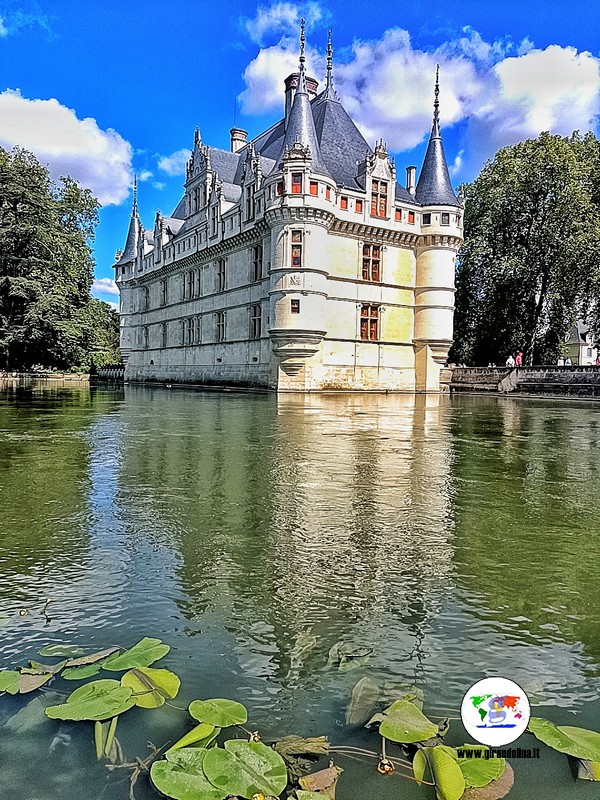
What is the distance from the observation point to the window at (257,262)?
115 ft

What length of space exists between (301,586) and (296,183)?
2827 cm

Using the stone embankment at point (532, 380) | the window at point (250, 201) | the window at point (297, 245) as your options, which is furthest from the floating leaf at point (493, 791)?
the window at point (250, 201)

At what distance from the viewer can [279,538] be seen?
4723mm

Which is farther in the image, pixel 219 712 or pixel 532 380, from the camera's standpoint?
pixel 532 380

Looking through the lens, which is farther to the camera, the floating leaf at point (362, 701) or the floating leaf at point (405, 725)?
the floating leaf at point (362, 701)

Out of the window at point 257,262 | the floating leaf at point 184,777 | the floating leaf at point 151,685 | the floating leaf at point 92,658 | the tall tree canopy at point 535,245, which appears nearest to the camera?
the floating leaf at point 184,777

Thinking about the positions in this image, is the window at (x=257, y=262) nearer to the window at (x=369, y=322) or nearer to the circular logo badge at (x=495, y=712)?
the window at (x=369, y=322)

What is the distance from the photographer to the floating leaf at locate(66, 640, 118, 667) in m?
2.69

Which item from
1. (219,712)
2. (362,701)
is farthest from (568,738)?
(219,712)

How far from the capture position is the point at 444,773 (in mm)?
2027

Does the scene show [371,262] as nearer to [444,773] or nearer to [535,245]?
[535,245]

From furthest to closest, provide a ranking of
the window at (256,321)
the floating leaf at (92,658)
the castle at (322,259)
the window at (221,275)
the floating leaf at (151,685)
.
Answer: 1. the window at (221,275)
2. the window at (256,321)
3. the castle at (322,259)
4. the floating leaf at (92,658)
5. the floating leaf at (151,685)

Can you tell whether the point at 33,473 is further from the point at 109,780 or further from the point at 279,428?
the point at 279,428

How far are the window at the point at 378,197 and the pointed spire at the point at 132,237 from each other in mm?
30940
